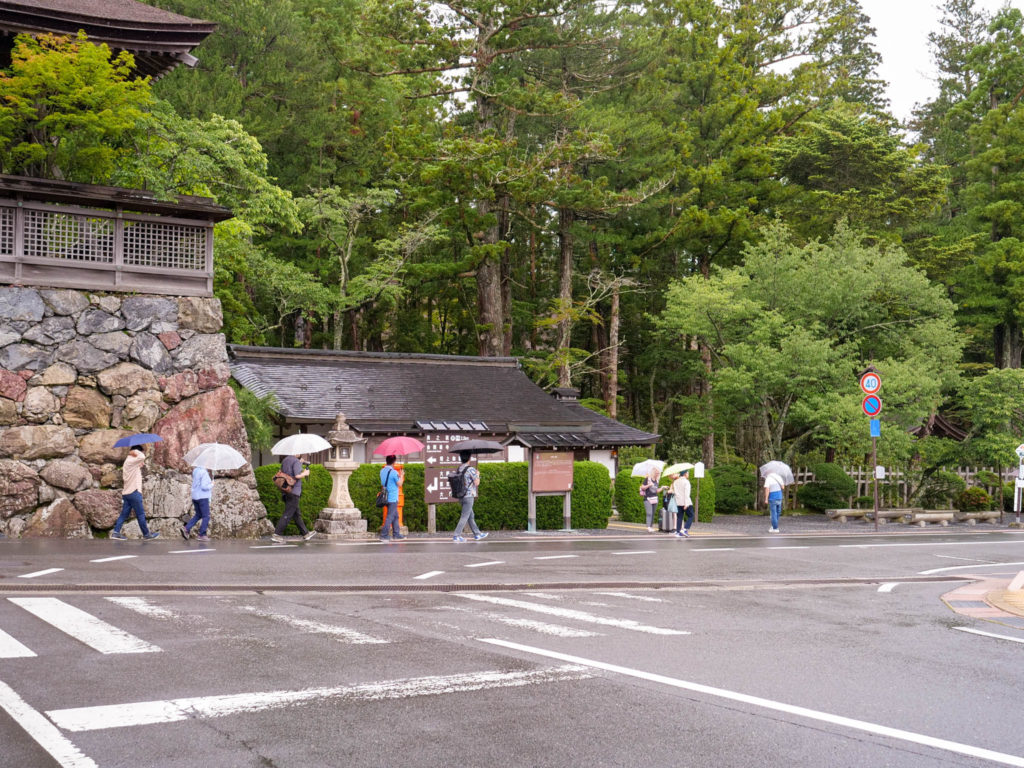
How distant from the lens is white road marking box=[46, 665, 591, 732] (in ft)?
19.5

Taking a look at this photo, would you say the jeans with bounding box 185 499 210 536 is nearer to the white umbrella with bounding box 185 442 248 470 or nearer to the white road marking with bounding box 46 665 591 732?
the white umbrella with bounding box 185 442 248 470

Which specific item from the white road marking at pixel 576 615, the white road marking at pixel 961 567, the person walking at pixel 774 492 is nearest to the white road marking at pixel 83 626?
the white road marking at pixel 576 615

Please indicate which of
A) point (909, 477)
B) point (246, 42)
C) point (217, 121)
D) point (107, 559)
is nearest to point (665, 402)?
point (909, 477)

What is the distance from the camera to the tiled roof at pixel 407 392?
1101 inches

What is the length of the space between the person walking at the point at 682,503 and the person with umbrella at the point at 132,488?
1273 cm

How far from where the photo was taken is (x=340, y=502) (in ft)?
66.9

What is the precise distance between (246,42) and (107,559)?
28.5m

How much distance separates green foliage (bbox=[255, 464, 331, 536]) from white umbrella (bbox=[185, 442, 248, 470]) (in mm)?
3101

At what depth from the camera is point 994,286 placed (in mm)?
44500

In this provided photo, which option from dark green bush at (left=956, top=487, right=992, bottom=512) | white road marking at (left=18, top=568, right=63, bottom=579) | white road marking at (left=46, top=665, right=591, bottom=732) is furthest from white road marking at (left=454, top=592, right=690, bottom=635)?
dark green bush at (left=956, top=487, right=992, bottom=512)

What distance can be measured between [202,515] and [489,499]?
8400 mm

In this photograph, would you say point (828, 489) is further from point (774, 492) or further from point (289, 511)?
point (289, 511)

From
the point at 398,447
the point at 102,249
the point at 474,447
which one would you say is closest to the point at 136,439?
the point at 102,249

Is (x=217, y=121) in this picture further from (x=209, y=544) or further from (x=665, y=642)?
(x=665, y=642)
